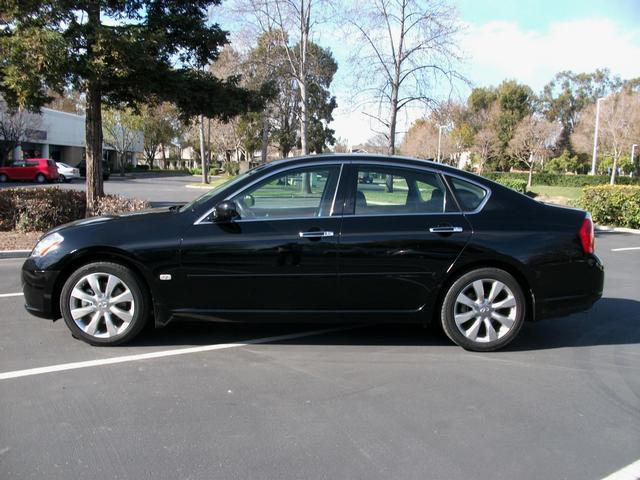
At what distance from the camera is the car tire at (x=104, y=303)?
448 centimetres

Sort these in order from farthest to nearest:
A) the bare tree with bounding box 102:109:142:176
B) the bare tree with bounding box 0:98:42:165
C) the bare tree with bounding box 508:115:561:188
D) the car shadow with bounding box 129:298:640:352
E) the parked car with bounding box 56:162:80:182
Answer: the bare tree with bounding box 508:115:561:188, the bare tree with bounding box 102:109:142:176, the bare tree with bounding box 0:98:42:165, the parked car with bounding box 56:162:80:182, the car shadow with bounding box 129:298:640:352

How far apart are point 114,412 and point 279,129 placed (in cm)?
5277

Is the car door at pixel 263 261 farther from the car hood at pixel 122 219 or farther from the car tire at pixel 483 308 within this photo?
the car tire at pixel 483 308

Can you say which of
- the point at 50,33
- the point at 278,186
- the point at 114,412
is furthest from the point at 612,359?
the point at 50,33

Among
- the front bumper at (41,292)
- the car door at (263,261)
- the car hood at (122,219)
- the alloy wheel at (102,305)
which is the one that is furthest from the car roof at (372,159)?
the front bumper at (41,292)

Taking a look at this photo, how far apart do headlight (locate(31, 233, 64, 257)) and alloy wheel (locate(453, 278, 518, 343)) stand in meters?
3.52

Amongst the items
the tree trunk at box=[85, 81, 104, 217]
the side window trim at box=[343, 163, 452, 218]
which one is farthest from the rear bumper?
the tree trunk at box=[85, 81, 104, 217]

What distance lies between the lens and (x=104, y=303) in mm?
4527

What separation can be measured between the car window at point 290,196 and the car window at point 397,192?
0.89 ft

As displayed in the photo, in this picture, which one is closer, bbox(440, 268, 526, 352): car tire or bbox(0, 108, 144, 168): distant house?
bbox(440, 268, 526, 352): car tire

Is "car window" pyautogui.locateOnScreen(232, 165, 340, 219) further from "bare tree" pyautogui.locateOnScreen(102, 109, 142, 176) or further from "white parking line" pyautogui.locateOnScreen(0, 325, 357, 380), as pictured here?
"bare tree" pyautogui.locateOnScreen(102, 109, 142, 176)

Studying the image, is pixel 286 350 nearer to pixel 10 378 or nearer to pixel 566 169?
pixel 10 378

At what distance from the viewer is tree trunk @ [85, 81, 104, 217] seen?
11680mm

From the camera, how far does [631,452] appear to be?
3080 mm
